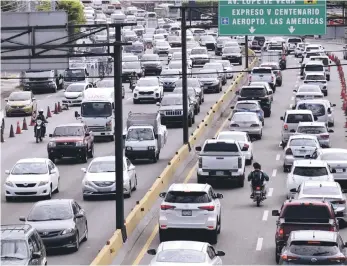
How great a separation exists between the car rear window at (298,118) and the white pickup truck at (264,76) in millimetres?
22130

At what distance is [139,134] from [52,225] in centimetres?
1882

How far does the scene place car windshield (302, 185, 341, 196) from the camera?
112 ft

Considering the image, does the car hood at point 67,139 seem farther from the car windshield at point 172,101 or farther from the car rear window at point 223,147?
the car windshield at point 172,101

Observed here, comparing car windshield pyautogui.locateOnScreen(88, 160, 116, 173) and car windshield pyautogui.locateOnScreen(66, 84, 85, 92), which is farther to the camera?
car windshield pyautogui.locateOnScreen(66, 84, 85, 92)

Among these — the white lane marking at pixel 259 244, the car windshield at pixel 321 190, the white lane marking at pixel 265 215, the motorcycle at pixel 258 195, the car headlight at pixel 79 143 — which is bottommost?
the white lane marking at pixel 259 244

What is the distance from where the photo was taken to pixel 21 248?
25.3m

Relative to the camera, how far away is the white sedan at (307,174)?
125ft

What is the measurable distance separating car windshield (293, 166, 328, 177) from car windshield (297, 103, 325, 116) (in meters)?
18.6

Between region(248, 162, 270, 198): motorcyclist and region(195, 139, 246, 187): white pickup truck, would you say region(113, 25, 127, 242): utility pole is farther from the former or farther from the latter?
region(195, 139, 246, 187): white pickup truck

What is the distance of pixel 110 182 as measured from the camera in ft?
129

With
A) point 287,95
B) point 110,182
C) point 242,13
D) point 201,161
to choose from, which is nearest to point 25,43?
point 110,182

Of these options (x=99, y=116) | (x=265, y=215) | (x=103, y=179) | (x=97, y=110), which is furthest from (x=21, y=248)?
(x=97, y=110)

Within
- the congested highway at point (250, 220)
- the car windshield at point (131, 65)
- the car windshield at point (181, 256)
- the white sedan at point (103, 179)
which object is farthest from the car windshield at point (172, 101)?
the car windshield at point (181, 256)

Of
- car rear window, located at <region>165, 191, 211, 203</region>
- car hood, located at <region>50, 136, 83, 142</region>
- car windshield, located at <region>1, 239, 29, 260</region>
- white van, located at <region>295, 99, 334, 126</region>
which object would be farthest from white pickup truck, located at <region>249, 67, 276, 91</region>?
car windshield, located at <region>1, 239, 29, 260</region>
